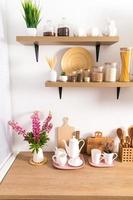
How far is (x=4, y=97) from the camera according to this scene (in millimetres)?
1370

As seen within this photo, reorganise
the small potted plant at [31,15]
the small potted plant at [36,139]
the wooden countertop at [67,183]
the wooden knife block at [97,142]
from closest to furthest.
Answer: the wooden countertop at [67,183]
the small potted plant at [31,15]
the small potted plant at [36,139]
the wooden knife block at [97,142]

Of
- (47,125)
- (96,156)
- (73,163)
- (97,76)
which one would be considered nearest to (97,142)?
(96,156)

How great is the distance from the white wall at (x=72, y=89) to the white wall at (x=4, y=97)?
0.18 feet

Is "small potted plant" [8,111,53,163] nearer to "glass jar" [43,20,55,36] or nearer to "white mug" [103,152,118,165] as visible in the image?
"white mug" [103,152,118,165]

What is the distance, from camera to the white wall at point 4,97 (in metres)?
1.31

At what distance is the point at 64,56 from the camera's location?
1.41 m

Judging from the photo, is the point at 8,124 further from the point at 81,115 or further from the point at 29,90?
the point at 81,115

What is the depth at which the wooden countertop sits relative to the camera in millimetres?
1014

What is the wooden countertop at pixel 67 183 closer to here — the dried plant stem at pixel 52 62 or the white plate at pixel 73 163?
the white plate at pixel 73 163

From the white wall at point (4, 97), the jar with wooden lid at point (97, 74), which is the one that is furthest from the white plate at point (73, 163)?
the jar with wooden lid at point (97, 74)

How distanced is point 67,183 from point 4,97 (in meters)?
0.68

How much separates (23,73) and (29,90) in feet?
0.42

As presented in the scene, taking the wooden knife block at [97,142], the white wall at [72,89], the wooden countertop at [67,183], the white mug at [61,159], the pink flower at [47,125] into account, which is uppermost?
the white wall at [72,89]

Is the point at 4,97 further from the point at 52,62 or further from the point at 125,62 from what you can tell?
the point at 125,62
